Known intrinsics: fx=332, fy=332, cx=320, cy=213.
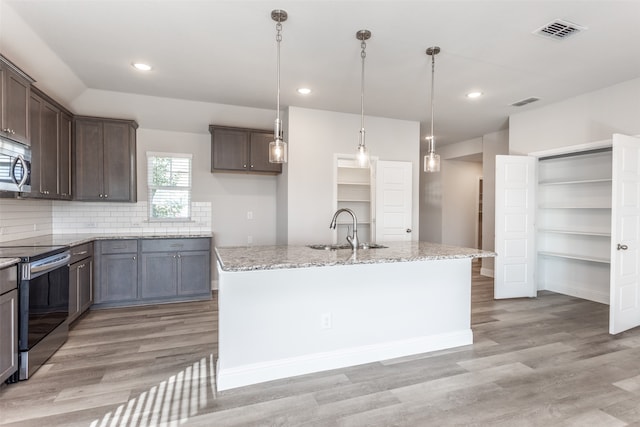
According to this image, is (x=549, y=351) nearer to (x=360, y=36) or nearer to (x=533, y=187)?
(x=533, y=187)

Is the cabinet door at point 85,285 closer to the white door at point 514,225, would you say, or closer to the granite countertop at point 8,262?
the granite countertop at point 8,262

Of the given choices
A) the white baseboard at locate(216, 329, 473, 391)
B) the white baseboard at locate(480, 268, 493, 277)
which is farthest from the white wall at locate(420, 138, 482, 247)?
the white baseboard at locate(216, 329, 473, 391)

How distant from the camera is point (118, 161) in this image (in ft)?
14.2

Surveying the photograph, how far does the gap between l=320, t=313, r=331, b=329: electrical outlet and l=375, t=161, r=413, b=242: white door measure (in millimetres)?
2558

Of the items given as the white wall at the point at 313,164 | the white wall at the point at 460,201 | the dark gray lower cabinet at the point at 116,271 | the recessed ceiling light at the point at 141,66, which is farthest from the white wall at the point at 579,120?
the dark gray lower cabinet at the point at 116,271

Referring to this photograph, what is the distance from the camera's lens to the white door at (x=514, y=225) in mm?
4645

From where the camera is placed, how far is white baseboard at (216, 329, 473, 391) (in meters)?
2.36

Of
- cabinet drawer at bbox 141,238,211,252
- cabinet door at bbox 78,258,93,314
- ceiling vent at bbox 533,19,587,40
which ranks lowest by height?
cabinet door at bbox 78,258,93,314

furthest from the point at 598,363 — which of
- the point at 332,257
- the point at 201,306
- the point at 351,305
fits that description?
the point at 201,306

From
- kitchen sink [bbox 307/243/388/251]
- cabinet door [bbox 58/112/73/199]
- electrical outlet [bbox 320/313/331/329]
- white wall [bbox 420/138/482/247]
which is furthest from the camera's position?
white wall [bbox 420/138/482/247]

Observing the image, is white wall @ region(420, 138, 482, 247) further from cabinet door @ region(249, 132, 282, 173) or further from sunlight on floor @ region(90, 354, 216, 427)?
sunlight on floor @ region(90, 354, 216, 427)

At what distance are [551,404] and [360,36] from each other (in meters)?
2.98

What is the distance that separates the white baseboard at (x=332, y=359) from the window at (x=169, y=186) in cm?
307

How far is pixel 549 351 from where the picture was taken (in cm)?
293
